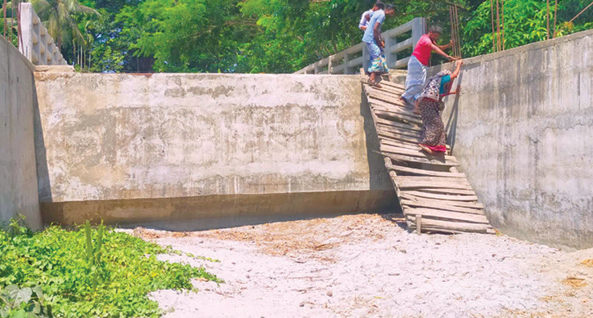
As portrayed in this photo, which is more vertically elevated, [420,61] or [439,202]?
[420,61]

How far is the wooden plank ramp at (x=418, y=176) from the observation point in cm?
805

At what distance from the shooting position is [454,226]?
7977 millimetres

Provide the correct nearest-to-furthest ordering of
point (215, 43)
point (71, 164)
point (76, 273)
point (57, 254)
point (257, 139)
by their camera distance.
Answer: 1. point (76, 273)
2. point (57, 254)
3. point (71, 164)
4. point (257, 139)
5. point (215, 43)

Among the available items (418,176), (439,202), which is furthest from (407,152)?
(439,202)

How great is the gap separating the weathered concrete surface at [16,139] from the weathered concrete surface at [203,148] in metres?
0.41

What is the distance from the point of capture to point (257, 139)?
9594mm

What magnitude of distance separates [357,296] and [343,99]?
460cm

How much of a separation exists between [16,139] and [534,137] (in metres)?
6.44

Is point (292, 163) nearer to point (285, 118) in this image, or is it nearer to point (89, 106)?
point (285, 118)

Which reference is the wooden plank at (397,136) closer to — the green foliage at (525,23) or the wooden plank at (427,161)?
the wooden plank at (427,161)

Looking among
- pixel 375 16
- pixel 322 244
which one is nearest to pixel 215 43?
pixel 375 16

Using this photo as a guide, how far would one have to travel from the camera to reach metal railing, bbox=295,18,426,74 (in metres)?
10.6

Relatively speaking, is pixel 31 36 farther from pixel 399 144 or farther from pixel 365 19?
pixel 399 144

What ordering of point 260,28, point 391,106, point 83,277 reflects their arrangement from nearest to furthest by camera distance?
point 83,277
point 391,106
point 260,28
